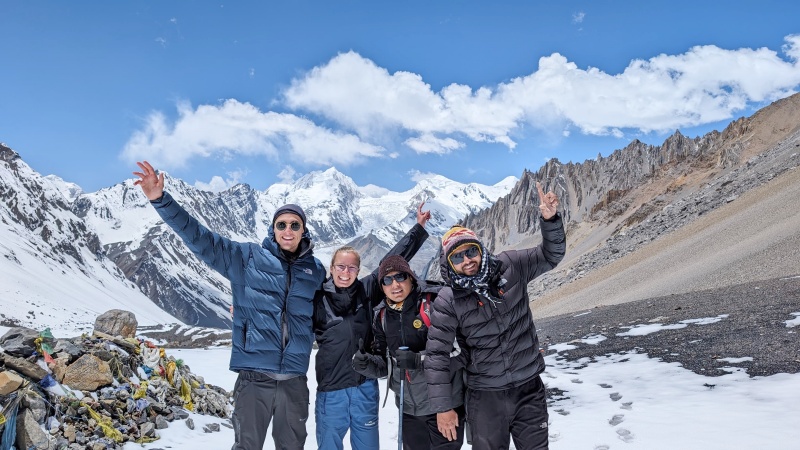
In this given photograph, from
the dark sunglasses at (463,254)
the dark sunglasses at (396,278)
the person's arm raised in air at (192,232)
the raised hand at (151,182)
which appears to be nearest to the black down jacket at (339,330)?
the dark sunglasses at (396,278)

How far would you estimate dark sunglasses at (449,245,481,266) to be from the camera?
5.32m

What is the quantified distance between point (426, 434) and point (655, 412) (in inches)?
149

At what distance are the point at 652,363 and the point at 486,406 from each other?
21.9ft

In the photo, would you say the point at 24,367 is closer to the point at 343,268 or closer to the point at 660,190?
the point at 343,268

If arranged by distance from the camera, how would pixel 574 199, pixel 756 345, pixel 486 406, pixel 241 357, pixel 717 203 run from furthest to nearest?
pixel 574 199 → pixel 717 203 → pixel 756 345 → pixel 241 357 → pixel 486 406

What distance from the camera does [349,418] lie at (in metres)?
6.18

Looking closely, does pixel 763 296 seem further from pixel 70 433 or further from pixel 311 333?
pixel 70 433

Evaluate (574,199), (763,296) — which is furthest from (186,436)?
(574,199)

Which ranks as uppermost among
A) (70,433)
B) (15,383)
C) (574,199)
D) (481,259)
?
(574,199)

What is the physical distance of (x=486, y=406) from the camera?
17.4 feet

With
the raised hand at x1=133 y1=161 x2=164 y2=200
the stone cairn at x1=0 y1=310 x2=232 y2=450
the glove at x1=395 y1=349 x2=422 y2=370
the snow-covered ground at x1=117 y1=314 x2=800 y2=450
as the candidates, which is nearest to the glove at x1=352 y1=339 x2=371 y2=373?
the glove at x1=395 y1=349 x2=422 y2=370

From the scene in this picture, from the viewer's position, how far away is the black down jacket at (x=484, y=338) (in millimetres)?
5289

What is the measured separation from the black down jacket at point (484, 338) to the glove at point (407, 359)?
27 cm

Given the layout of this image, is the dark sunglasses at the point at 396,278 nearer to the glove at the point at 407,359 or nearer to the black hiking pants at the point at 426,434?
the glove at the point at 407,359
